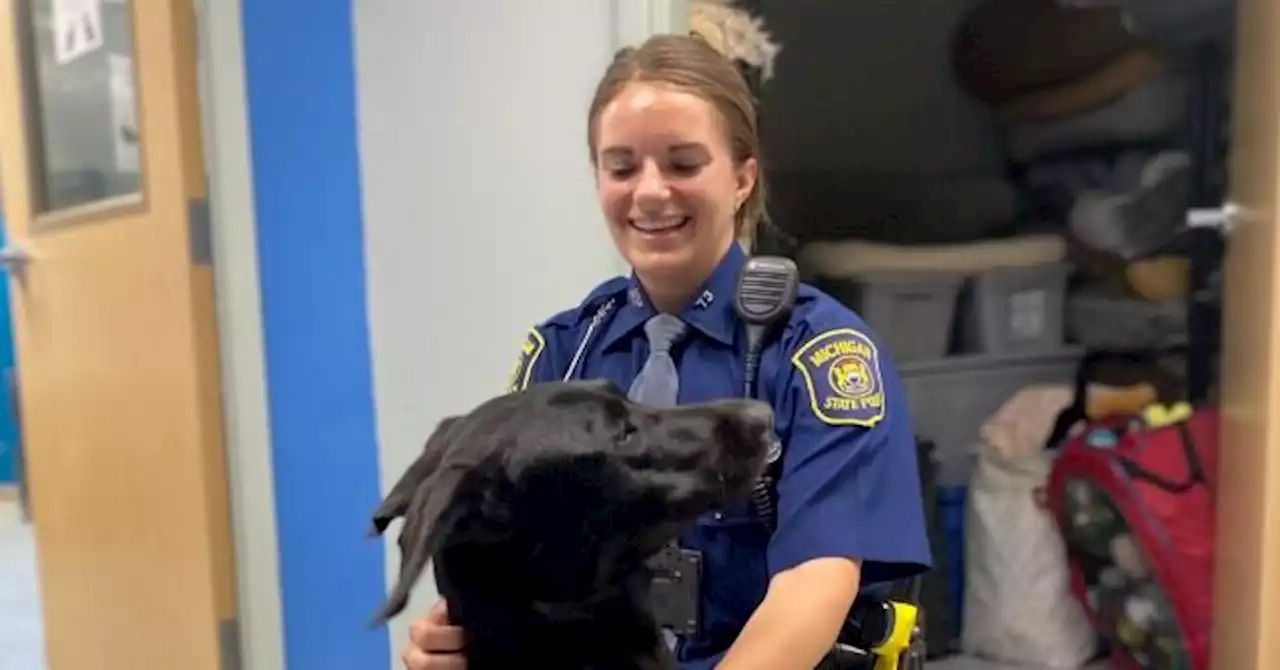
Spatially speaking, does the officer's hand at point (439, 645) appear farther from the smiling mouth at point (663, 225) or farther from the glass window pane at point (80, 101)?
the glass window pane at point (80, 101)

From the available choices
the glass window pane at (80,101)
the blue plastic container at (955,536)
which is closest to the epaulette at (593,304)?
the glass window pane at (80,101)

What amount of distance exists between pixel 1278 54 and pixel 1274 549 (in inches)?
27.1

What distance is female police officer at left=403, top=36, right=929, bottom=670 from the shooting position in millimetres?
1024

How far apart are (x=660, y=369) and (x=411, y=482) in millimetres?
282

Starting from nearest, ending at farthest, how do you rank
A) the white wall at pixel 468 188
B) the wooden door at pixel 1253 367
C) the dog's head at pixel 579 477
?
1. the dog's head at pixel 579 477
2. the wooden door at pixel 1253 367
3. the white wall at pixel 468 188

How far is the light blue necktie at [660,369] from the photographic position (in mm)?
1154

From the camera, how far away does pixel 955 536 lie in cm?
241

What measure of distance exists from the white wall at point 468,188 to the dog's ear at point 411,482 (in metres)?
0.77

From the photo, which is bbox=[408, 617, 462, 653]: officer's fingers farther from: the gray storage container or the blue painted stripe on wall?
the gray storage container

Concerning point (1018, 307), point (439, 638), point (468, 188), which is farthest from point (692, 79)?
point (1018, 307)

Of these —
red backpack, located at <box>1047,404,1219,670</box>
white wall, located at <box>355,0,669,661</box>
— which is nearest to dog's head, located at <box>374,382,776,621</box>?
white wall, located at <box>355,0,669,661</box>

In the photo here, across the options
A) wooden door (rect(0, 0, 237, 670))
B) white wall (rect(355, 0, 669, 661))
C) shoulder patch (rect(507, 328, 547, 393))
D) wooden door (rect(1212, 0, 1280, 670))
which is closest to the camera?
shoulder patch (rect(507, 328, 547, 393))

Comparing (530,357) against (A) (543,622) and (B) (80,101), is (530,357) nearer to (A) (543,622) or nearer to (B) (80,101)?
(A) (543,622)

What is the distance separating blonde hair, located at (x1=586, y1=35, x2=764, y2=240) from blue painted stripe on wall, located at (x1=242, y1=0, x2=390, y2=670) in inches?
35.2
